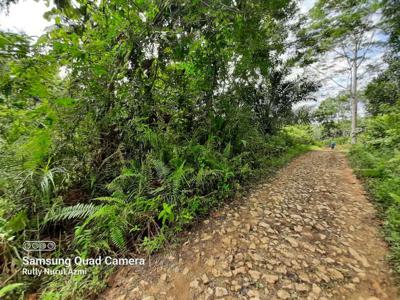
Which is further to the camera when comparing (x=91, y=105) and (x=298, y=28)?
(x=298, y=28)

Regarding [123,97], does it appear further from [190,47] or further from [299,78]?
[299,78]

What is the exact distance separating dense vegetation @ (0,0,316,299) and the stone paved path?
0.31 m

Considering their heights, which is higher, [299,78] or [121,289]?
[299,78]

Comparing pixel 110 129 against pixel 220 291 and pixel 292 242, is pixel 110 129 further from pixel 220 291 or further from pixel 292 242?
pixel 292 242

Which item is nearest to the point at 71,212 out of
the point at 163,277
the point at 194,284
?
the point at 163,277

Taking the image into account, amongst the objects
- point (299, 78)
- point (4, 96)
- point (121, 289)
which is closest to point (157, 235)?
point (121, 289)

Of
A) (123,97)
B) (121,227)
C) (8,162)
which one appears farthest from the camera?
(123,97)

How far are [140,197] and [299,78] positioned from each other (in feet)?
26.9

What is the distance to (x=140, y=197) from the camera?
2.36 metres

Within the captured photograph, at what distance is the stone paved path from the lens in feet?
5.18

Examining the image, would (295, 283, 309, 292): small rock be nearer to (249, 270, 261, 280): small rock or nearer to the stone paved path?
the stone paved path

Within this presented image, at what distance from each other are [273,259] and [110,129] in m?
2.80

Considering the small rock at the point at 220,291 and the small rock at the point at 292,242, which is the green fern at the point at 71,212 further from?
the small rock at the point at 292,242

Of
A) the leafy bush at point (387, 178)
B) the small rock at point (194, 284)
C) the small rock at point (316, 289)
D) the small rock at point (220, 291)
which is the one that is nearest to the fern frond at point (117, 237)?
the small rock at point (194, 284)
